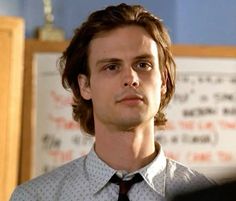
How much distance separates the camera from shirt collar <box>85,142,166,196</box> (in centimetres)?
93

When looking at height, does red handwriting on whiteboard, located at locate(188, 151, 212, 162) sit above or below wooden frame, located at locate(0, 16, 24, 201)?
below

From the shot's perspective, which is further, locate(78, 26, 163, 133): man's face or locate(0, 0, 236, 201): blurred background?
locate(0, 0, 236, 201): blurred background

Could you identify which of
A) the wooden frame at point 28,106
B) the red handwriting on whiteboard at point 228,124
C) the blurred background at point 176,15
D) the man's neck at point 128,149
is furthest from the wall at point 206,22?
the man's neck at point 128,149

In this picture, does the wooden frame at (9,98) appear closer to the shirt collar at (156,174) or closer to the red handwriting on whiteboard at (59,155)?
the red handwriting on whiteboard at (59,155)

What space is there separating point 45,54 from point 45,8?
19 cm

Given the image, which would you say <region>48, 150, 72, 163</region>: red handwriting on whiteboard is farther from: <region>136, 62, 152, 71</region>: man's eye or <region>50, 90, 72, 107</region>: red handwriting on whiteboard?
<region>136, 62, 152, 71</region>: man's eye

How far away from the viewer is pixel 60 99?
4.96ft

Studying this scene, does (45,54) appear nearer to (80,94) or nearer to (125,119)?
(80,94)

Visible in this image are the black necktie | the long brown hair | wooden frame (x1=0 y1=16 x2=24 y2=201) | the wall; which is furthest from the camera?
the wall

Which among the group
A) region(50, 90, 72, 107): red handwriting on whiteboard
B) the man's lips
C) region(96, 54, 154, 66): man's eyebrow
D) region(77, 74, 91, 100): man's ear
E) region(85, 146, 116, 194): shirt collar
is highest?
region(96, 54, 154, 66): man's eyebrow

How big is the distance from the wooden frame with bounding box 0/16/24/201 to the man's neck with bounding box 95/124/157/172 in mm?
548

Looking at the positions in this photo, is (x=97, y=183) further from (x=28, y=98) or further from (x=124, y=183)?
(x=28, y=98)

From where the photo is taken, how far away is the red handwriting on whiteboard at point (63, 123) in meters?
1.50

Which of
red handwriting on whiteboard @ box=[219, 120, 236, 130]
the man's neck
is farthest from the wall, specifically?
the man's neck
